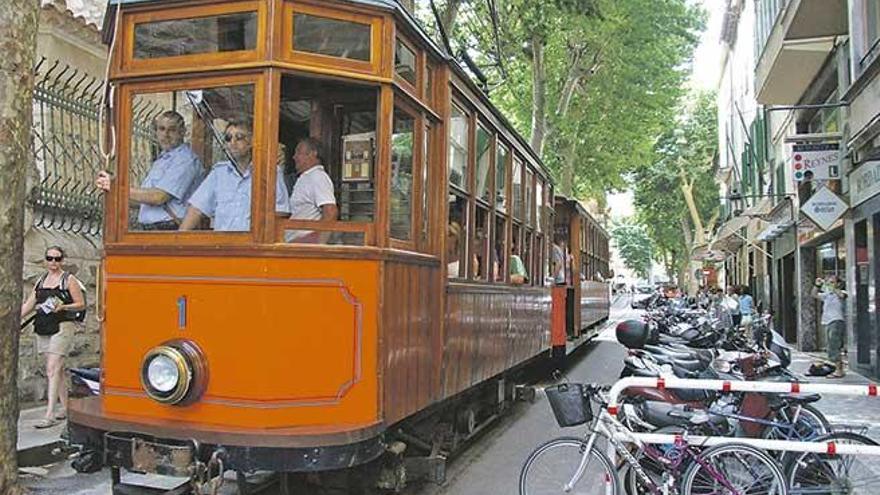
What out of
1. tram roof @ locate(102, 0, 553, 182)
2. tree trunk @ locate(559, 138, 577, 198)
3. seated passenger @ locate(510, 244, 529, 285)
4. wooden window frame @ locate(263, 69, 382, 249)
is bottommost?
seated passenger @ locate(510, 244, 529, 285)

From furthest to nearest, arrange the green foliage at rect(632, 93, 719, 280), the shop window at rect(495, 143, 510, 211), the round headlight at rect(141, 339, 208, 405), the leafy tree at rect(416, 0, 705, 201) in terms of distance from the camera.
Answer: the green foliage at rect(632, 93, 719, 280) → the leafy tree at rect(416, 0, 705, 201) → the shop window at rect(495, 143, 510, 211) → the round headlight at rect(141, 339, 208, 405)

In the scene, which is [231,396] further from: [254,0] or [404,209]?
[254,0]

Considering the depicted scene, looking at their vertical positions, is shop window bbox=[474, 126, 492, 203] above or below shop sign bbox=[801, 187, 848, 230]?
below

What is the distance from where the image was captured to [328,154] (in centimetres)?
502

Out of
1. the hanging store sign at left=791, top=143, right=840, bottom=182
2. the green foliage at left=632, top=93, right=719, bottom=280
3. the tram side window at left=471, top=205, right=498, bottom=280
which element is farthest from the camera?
the green foliage at left=632, top=93, right=719, bottom=280

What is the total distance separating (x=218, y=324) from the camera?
4293 millimetres

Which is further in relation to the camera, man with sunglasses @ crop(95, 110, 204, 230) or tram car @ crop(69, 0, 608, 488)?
man with sunglasses @ crop(95, 110, 204, 230)

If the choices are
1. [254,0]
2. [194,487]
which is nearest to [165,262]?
[194,487]

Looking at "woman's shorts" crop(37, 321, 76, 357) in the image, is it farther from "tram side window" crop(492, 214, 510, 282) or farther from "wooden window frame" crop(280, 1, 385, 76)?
"wooden window frame" crop(280, 1, 385, 76)

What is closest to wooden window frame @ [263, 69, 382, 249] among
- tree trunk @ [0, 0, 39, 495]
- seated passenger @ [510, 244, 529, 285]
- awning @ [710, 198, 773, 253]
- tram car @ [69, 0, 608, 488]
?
tram car @ [69, 0, 608, 488]

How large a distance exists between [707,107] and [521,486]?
45.2 metres

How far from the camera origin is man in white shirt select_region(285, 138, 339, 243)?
442cm

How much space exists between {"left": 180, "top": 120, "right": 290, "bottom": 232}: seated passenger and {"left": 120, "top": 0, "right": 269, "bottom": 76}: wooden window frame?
1.16 feet

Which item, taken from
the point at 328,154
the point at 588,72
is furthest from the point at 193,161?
the point at 588,72
